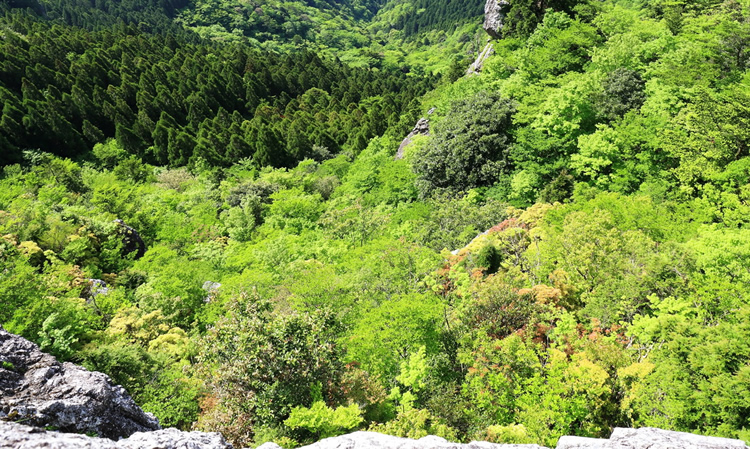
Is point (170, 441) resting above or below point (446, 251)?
above

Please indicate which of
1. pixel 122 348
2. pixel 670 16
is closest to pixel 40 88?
pixel 122 348

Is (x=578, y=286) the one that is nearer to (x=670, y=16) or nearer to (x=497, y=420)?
(x=497, y=420)

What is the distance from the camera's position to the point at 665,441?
323 inches

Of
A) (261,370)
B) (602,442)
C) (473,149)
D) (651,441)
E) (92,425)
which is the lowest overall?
(261,370)

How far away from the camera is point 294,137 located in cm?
6194

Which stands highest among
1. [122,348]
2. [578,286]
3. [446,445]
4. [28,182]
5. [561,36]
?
[561,36]

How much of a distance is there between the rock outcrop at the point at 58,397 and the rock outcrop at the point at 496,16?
56606 millimetres

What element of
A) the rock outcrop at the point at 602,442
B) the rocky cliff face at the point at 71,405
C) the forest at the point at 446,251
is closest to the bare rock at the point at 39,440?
the rocky cliff face at the point at 71,405

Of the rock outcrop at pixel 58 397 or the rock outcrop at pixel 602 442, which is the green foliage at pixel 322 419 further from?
the rock outcrop at pixel 58 397

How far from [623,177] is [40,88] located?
87.8m

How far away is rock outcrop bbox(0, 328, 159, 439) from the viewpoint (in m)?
9.74

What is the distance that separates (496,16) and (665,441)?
186ft

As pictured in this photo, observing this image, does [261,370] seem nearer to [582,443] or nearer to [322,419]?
[322,419]

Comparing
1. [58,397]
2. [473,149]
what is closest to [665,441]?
[58,397]
